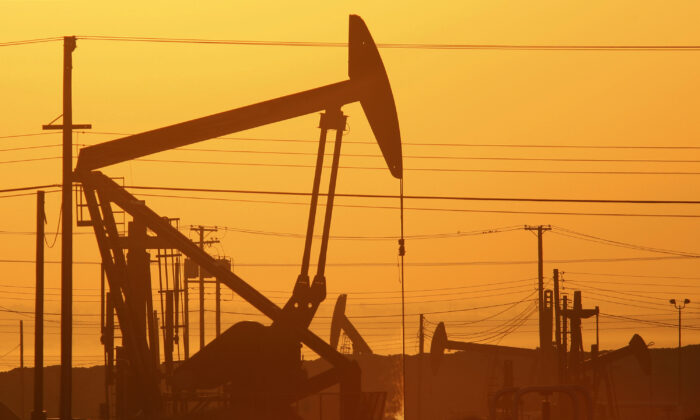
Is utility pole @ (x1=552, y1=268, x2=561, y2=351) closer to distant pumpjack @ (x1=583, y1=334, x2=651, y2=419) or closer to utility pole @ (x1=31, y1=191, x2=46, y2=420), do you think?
distant pumpjack @ (x1=583, y1=334, x2=651, y2=419)

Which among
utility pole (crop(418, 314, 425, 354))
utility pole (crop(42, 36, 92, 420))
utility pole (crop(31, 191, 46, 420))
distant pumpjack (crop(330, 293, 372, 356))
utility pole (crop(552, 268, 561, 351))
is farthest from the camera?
utility pole (crop(418, 314, 425, 354))

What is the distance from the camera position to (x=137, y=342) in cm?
1903

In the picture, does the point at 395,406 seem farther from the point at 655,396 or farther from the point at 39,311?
the point at 39,311

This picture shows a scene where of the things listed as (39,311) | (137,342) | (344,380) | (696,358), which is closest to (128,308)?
(137,342)

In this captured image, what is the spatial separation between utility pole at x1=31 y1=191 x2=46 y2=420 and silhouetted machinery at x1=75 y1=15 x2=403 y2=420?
4246 millimetres

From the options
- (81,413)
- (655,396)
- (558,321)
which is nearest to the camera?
(558,321)

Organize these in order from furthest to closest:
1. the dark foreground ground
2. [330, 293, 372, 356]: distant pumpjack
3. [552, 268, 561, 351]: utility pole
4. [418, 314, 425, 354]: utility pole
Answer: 1. the dark foreground ground
2. [418, 314, 425, 354]: utility pole
3. [330, 293, 372, 356]: distant pumpjack
4. [552, 268, 561, 351]: utility pole

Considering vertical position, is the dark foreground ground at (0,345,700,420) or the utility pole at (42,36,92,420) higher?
the utility pole at (42,36,92,420)

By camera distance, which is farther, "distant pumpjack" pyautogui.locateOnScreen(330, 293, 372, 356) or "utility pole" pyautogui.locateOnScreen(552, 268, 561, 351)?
"distant pumpjack" pyautogui.locateOnScreen(330, 293, 372, 356)

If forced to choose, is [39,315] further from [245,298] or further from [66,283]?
[245,298]

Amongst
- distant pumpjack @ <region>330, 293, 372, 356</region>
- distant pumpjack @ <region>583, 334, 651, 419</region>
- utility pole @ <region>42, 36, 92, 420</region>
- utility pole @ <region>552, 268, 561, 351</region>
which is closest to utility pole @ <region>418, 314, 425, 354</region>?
distant pumpjack @ <region>330, 293, 372, 356</region>

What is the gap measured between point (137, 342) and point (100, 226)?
5.95 feet

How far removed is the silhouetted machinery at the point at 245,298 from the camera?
712 inches

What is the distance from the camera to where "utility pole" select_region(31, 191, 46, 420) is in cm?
2407
